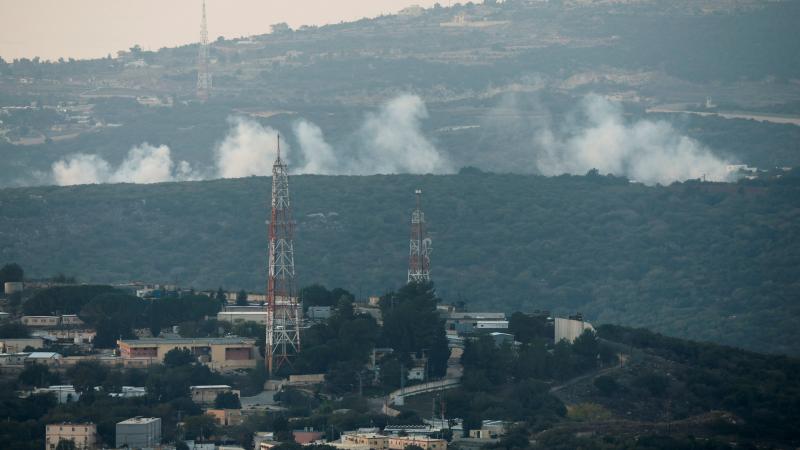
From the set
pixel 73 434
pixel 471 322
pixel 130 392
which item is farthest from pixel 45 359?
pixel 471 322

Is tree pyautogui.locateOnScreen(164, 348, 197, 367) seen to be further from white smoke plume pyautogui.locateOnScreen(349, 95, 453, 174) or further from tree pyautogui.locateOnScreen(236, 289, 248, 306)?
white smoke plume pyautogui.locateOnScreen(349, 95, 453, 174)

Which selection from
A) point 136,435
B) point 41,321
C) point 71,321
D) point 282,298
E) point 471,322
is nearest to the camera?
point 136,435

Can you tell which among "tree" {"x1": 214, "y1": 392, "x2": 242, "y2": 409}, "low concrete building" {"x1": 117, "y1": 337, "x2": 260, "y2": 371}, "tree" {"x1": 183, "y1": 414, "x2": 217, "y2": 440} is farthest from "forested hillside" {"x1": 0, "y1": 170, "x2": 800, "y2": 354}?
"tree" {"x1": 183, "y1": 414, "x2": 217, "y2": 440}

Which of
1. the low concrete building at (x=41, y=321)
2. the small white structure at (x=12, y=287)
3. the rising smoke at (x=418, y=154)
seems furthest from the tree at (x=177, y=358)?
the rising smoke at (x=418, y=154)

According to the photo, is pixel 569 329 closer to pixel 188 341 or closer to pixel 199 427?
pixel 188 341

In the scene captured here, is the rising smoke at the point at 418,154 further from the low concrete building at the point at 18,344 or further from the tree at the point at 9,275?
the low concrete building at the point at 18,344

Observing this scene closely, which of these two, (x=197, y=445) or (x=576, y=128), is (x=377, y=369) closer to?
(x=197, y=445)

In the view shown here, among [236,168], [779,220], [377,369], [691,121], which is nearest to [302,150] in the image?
[236,168]

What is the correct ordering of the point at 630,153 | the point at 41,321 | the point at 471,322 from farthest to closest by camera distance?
1. the point at 630,153
2. the point at 471,322
3. the point at 41,321
